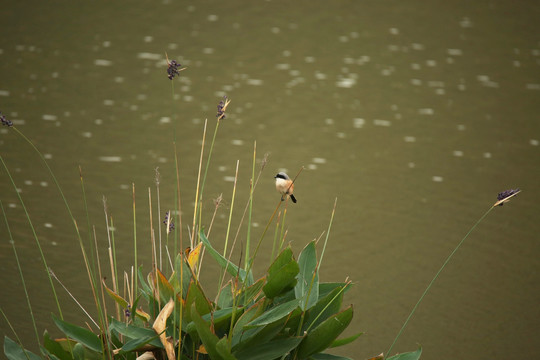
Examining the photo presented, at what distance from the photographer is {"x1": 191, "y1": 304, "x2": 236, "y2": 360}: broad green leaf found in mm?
1273

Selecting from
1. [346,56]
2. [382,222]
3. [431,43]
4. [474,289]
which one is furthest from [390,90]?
[474,289]

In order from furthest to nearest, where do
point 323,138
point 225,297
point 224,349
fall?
point 323,138 → point 225,297 → point 224,349

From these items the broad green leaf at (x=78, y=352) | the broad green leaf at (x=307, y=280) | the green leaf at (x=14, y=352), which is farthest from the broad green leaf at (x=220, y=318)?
the green leaf at (x=14, y=352)

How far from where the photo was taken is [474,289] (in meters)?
3.40

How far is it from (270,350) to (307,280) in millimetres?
166

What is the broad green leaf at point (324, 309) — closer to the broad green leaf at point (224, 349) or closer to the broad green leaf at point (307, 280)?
the broad green leaf at point (307, 280)

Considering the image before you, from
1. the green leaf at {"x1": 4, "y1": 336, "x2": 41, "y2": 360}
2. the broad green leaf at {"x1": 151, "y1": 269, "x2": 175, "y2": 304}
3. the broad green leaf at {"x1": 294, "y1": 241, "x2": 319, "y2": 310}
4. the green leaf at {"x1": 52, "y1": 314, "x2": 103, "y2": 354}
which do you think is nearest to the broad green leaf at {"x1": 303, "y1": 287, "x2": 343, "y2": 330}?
the broad green leaf at {"x1": 294, "y1": 241, "x2": 319, "y2": 310}

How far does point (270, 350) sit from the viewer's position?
1371 millimetres

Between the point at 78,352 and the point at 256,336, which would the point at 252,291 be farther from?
the point at 78,352

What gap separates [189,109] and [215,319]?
484 cm

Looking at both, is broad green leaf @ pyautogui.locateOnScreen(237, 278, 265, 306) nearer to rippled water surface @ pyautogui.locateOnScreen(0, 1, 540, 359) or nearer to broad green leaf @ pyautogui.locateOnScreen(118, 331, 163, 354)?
broad green leaf @ pyautogui.locateOnScreen(118, 331, 163, 354)

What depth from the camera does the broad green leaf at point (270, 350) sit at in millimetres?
1354

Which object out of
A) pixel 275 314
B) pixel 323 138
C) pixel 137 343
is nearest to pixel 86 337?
pixel 137 343

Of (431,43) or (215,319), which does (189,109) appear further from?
(215,319)
